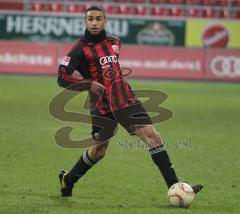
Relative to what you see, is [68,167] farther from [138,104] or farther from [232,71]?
[232,71]

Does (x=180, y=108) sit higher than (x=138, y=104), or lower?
lower

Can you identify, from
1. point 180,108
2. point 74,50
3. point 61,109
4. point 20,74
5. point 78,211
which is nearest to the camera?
point 78,211

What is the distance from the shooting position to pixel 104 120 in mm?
7438

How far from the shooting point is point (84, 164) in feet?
24.7

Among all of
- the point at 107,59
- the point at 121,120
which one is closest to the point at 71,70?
the point at 107,59

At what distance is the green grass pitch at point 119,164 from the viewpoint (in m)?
7.16

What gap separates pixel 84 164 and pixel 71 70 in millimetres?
1069

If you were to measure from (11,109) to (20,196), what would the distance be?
8764 millimetres

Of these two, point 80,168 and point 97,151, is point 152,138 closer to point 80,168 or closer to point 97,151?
point 97,151

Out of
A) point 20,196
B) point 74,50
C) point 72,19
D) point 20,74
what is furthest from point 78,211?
point 72,19

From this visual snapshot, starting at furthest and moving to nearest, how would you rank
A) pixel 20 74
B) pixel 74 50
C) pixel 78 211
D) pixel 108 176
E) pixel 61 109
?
pixel 20 74
pixel 61 109
pixel 108 176
pixel 74 50
pixel 78 211

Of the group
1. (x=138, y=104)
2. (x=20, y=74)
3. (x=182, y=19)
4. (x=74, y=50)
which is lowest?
(x=20, y=74)

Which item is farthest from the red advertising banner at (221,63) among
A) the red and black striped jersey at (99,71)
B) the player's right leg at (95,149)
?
the red and black striped jersey at (99,71)

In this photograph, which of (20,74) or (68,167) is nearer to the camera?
(68,167)
